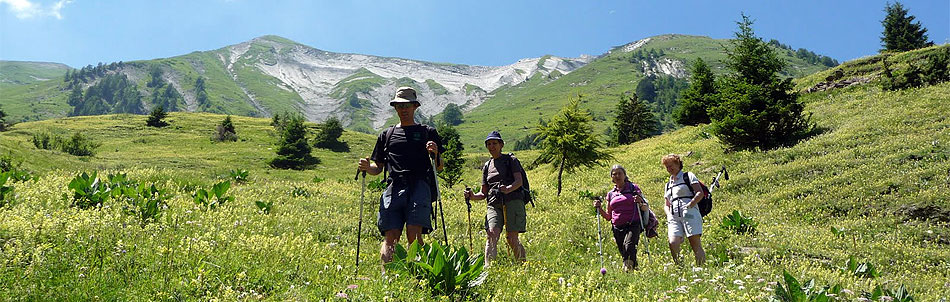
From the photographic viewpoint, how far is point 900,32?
47.1 metres

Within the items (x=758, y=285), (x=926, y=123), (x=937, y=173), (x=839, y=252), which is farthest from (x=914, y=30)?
(x=758, y=285)

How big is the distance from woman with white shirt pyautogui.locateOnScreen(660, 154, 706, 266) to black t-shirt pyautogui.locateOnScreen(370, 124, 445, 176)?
13.1 feet

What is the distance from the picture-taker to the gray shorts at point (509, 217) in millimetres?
6688

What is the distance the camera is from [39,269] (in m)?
3.11

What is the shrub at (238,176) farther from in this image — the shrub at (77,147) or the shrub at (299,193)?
the shrub at (77,147)

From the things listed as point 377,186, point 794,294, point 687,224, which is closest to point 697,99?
point 377,186

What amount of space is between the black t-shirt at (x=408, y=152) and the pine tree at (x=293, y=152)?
47.7 metres

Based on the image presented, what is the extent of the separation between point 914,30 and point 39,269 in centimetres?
6633

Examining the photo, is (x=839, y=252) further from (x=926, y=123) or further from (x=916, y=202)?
(x=926, y=123)

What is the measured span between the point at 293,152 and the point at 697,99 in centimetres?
4249

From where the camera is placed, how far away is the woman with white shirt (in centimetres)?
703

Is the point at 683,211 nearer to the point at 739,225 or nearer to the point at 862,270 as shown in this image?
the point at 862,270

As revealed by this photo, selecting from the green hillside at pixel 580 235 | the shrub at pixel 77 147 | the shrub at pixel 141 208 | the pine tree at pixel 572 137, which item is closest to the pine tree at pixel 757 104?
the green hillside at pixel 580 235

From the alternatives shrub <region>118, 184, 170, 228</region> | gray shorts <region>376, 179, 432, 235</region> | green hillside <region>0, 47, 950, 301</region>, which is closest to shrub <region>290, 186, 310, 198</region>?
green hillside <region>0, 47, 950, 301</region>
